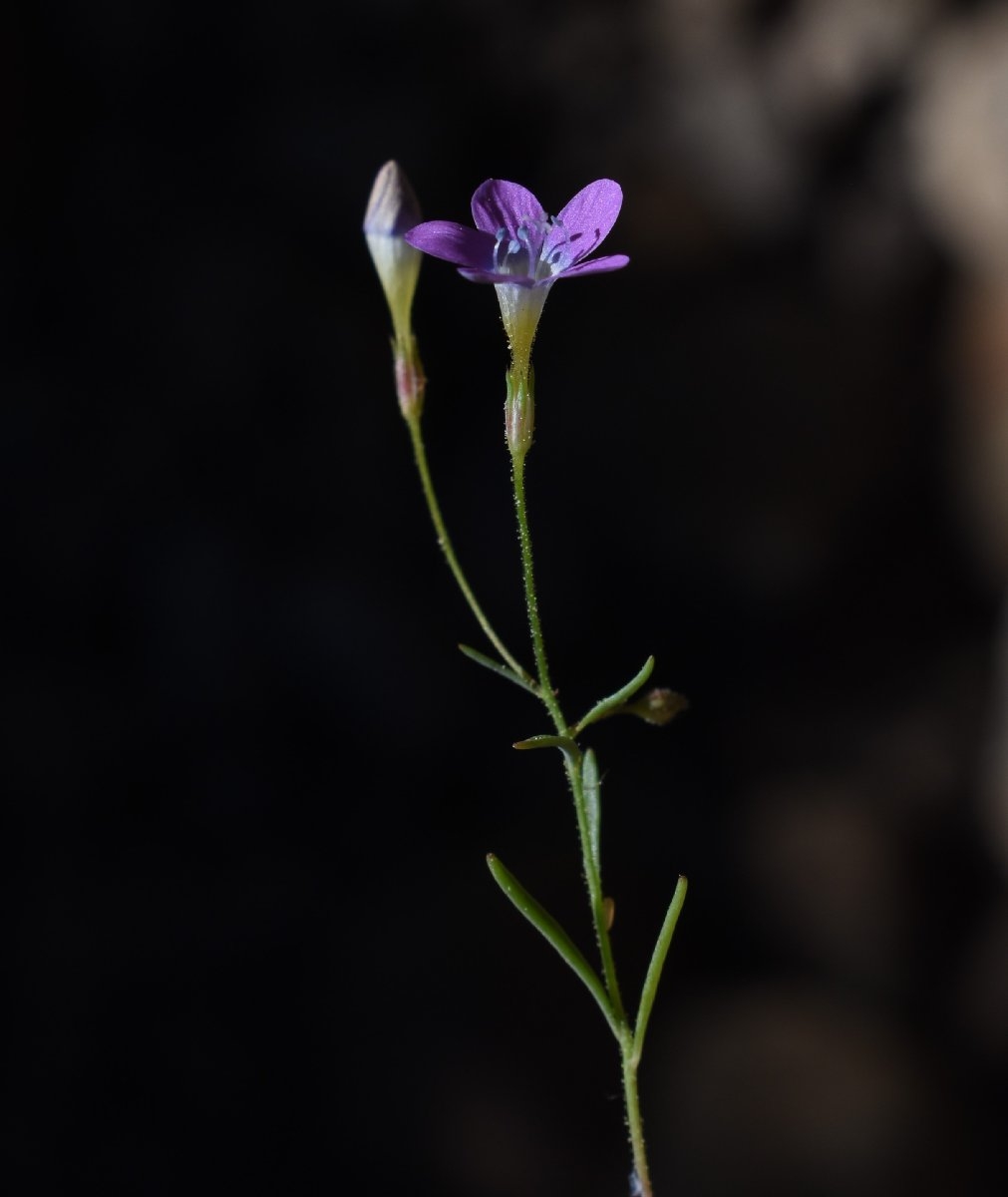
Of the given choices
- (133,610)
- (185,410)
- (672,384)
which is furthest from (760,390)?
(133,610)

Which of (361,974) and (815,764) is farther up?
(815,764)

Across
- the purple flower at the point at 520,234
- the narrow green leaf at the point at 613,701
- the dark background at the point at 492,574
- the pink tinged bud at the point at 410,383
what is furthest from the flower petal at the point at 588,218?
the dark background at the point at 492,574

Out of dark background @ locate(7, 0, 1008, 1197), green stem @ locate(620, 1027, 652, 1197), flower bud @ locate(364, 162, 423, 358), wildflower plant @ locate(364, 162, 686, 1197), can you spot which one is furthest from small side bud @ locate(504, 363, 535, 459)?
dark background @ locate(7, 0, 1008, 1197)

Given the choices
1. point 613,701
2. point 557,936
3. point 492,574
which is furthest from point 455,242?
point 492,574

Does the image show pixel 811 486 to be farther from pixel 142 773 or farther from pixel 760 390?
pixel 142 773

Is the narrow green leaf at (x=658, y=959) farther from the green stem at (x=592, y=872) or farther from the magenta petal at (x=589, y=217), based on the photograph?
the magenta petal at (x=589, y=217)

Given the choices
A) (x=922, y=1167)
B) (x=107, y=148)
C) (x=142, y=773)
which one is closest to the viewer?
(x=922, y=1167)

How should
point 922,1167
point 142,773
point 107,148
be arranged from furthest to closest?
point 107,148 < point 142,773 < point 922,1167
